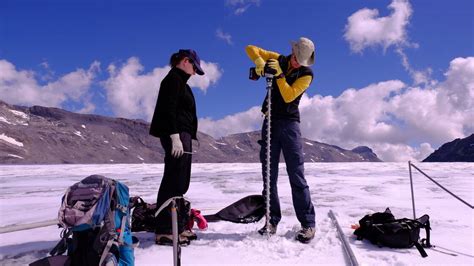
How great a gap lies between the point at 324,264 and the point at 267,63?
2114 mm

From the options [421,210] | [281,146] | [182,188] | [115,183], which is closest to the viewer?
[115,183]

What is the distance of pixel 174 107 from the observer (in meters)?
3.71

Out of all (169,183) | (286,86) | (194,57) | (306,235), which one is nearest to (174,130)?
(169,183)

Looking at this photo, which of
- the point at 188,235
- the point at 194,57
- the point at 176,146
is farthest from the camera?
the point at 194,57

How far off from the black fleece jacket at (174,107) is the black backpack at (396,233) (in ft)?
7.21

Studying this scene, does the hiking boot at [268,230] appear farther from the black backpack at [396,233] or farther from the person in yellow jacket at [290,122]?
the black backpack at [396,233]

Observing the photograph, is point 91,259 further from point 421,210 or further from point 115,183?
point 421,210

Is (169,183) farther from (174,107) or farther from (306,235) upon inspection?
(306,235)

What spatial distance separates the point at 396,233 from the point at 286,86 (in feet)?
6.13

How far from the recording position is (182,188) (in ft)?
12.6

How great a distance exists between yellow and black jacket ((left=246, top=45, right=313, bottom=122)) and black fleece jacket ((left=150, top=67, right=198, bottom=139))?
35.8 inches

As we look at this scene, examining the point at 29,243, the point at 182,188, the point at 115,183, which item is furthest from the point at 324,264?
the point at 29,243

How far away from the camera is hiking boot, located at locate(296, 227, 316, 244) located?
12.5 ft

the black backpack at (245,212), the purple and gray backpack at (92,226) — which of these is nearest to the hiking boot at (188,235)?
the black backpack at (245,212)
